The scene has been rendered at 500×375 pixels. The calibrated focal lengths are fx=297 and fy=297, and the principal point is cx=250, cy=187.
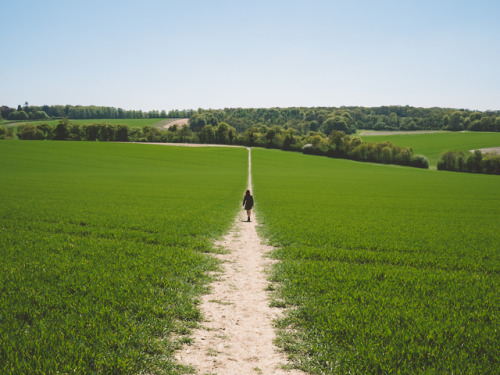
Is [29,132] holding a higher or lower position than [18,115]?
lower

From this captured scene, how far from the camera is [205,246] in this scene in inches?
525

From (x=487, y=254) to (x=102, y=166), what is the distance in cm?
6809

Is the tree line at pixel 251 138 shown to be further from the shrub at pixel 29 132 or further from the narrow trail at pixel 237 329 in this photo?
the narrow trail at pixel 237 329

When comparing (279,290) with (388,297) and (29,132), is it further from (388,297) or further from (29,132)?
(29,132)

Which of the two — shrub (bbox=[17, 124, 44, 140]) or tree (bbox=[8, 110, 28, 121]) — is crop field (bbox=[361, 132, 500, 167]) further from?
tree (bbox=[8, 110, 28, 121])

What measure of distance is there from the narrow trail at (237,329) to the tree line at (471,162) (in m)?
105

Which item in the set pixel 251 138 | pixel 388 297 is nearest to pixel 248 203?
pixel 388 297

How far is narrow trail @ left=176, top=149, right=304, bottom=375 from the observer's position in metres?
5.71

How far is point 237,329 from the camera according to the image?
6984 millimetres

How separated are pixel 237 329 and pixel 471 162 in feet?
361

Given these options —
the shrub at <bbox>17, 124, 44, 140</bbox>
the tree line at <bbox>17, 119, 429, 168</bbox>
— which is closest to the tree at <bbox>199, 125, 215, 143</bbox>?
the tree line at <bbox>17, 119, 429, 168</bbox>

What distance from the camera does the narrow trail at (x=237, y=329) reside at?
5.71 metres

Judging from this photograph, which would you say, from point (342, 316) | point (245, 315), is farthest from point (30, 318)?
point (342, 316)

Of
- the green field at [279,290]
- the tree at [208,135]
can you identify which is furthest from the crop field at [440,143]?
the green field at [279,290]
